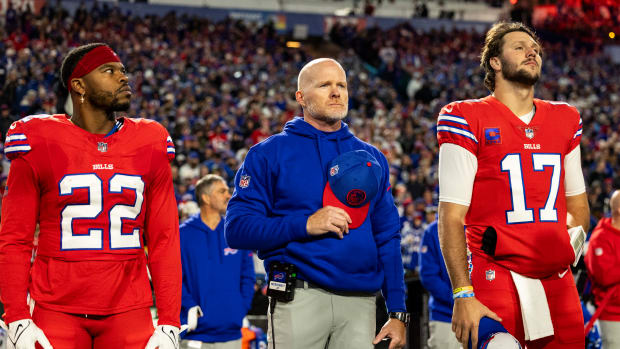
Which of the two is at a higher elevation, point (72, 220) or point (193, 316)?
point (72, 220)

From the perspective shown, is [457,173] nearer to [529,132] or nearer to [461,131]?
[461,131]

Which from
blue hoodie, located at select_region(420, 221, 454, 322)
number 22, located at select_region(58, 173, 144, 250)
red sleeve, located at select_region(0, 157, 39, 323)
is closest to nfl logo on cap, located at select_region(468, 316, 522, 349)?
number 22, located at select_region(58, 173, 144, 250)

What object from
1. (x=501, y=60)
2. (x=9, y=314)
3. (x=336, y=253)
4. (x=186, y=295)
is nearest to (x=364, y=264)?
(x=336, y=253)

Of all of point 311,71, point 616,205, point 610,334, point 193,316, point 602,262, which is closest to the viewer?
point 311,71

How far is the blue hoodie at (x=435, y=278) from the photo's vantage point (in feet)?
21.8

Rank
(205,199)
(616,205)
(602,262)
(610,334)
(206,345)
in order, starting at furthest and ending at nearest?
(616,205) < (602,262) < (610,334) < (205,199) < (206,345)

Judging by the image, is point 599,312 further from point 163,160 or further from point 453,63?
point 453,63

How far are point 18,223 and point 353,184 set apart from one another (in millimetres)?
1400

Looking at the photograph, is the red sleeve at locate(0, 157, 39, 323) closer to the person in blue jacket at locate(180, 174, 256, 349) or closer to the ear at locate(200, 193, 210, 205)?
the person in blue jacket at locate(180, 174, 256, 349)

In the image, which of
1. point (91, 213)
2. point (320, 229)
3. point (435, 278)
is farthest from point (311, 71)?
point (435, 278)

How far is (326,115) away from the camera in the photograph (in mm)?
3457

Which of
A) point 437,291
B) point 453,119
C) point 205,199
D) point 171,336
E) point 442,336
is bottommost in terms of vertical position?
point 442,336

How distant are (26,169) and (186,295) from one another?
2.73m

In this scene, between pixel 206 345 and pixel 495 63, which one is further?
pixel 206 345
